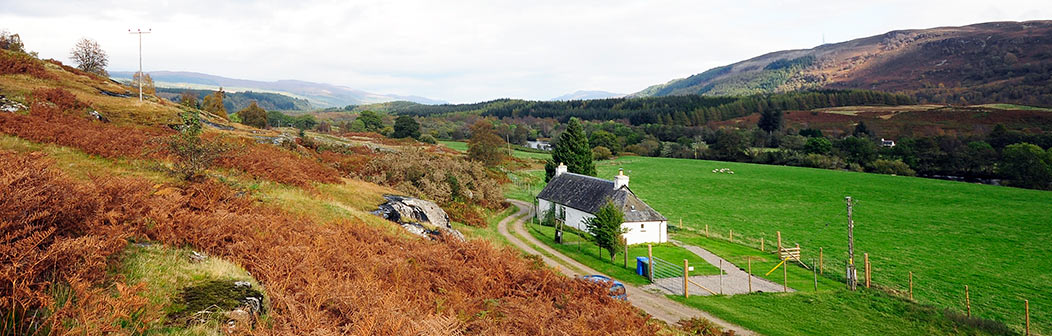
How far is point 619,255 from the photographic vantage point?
1257 inches

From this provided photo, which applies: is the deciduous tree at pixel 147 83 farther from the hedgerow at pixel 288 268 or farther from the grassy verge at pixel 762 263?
the grassy verge at pixel 762 263

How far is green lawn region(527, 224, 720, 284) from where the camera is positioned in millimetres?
27834

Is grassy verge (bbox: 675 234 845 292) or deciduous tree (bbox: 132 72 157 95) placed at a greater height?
deciduous tree (bbox: 132 72 157 95)

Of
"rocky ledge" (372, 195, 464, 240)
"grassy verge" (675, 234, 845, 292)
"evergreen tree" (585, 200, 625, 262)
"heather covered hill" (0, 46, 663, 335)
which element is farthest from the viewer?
"evergreen tree" (585, 200, 625, 262)

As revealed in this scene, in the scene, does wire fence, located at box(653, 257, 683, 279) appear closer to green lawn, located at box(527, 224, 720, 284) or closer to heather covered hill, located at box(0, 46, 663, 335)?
green lawn, located at box(527, 224, 720, 284)

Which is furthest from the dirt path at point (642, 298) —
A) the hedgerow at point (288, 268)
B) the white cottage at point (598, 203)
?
the hedgerow at point (288, 268)

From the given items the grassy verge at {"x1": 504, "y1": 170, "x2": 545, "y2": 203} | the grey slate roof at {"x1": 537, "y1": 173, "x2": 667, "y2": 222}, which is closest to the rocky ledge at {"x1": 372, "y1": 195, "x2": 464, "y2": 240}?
the grey slate roof at {"x1": 537, "y1": 173, "x2": 667, "y2": 222}

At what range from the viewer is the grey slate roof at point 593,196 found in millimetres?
35625

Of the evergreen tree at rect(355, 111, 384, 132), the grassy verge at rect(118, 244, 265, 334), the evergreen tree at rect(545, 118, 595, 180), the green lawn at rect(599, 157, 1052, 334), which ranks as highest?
the evergreen tree at rect(355, 111, 384, 132)

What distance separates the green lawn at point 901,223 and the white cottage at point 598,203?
200 inches

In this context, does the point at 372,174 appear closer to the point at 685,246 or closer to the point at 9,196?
the point at 685,246

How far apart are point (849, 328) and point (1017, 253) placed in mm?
30244

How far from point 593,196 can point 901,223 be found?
33.5m

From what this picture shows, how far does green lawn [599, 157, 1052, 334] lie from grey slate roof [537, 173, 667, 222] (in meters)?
5.77
